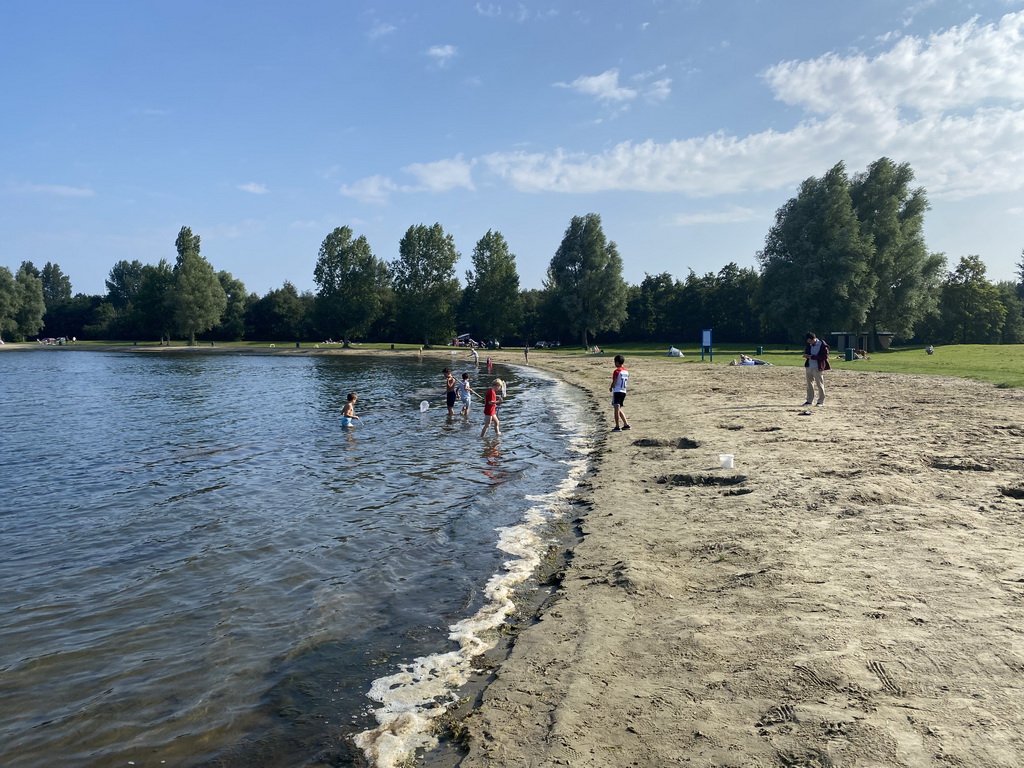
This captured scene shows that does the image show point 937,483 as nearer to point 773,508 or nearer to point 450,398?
point 773,508

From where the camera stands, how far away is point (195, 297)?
104562 mm

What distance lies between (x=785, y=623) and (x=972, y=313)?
80688mm

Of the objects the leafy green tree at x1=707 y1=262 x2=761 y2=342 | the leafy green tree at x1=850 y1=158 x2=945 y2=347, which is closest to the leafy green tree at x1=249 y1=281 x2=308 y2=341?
the leafy green tree at x1=707 y1=262 x2=761 y2=342

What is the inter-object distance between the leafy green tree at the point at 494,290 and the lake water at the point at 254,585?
229ft

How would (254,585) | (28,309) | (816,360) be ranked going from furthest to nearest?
1. (28,309)
2. (816,360)
3. (254,585)

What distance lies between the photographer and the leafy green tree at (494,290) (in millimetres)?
89500

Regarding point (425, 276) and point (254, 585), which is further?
point (425, 276)

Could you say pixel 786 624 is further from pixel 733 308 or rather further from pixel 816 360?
pixel 733 308

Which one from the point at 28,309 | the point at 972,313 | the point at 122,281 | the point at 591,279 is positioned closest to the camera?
the point at 972,313

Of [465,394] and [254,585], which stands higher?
[465,394]

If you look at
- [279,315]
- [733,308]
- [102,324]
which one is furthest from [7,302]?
[733,308]

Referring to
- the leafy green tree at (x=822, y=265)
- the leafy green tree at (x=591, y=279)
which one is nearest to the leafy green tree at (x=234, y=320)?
the leafy green tree at (x=591, y=279)

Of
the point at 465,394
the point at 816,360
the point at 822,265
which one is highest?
the point at 822,265

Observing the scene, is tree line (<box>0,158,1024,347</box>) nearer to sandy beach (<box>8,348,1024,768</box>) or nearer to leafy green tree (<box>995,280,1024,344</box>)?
leafy green tree (<box>995,280,1024,344</box>)
